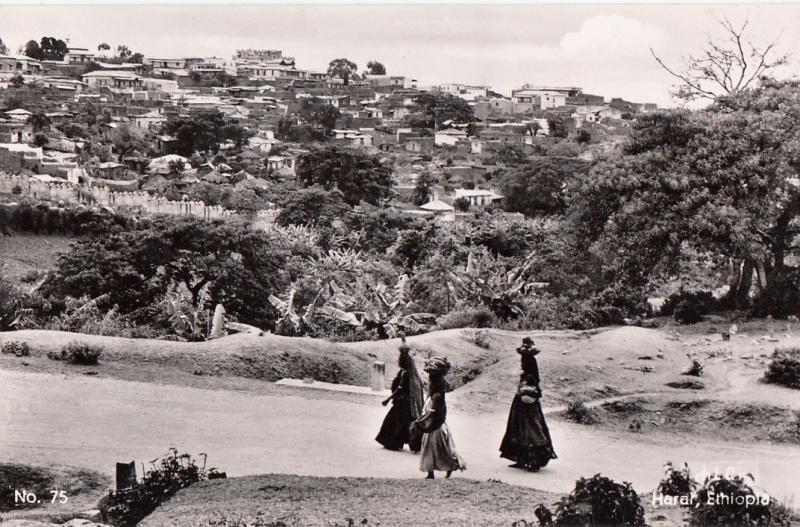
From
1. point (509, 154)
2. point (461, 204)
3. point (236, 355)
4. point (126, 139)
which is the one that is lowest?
point (236, 355)

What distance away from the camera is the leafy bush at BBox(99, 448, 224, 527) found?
707 cm

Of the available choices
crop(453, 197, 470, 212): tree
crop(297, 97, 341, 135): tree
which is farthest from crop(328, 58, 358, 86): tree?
crop(453, 197, 470, 212): tree

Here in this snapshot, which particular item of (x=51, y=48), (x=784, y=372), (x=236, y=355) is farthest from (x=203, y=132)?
(x=784, y=372)

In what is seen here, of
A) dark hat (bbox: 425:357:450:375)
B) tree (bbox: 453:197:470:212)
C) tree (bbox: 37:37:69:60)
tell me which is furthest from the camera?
tree (bbox: 37:37:69:60)

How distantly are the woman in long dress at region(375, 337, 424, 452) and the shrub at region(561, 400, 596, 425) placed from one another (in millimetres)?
2203

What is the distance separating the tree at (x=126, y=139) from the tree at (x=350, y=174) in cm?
1481

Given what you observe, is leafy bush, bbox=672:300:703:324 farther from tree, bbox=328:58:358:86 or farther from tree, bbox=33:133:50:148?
tree, bbox=328:58:358:86

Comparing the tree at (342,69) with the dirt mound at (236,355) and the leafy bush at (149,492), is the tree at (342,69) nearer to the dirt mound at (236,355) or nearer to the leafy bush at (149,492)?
the dirt mound at (236,355)

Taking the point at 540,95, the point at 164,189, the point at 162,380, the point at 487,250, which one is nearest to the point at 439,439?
the point at 162,380

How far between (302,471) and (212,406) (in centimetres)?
200

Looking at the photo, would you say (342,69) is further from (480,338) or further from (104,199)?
(480,338)

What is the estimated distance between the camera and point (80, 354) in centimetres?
1051

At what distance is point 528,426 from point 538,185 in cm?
2437

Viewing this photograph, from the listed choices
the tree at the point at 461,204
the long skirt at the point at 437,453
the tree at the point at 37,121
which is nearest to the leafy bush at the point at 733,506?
the long skirt at the point at 437,453
